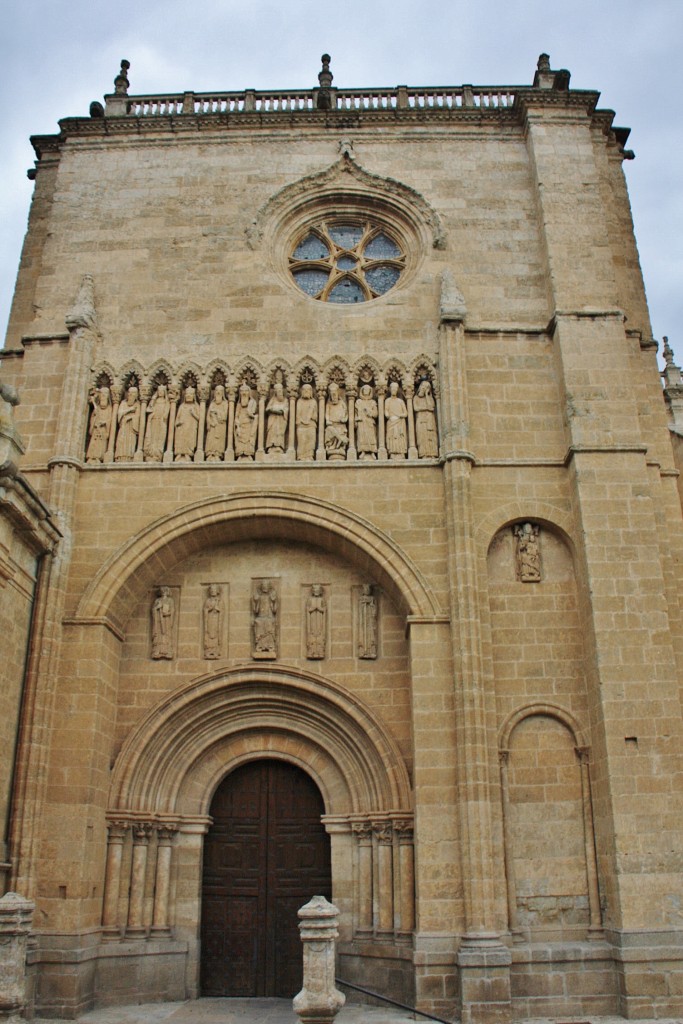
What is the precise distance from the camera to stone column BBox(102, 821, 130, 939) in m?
10.3

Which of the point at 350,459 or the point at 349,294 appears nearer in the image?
the point at 350,459

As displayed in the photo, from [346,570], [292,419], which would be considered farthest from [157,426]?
[346,570]

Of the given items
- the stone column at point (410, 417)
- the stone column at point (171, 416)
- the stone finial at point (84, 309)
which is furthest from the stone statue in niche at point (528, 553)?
the stone finial at point (84, 309)

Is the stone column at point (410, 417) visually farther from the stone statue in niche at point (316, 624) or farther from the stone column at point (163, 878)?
the stone column at point (163, 878)

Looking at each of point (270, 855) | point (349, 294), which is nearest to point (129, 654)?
point (270, 855)

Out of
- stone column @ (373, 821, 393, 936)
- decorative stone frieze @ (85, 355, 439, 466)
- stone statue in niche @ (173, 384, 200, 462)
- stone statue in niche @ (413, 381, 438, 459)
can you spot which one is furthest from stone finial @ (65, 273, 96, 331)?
stone column @ (373, 821, 393, 936)

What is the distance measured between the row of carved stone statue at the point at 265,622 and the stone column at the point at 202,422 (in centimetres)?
170

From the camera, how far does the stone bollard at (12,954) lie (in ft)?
24.8

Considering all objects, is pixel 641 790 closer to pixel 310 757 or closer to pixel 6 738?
pixel 310 757

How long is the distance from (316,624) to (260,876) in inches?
123

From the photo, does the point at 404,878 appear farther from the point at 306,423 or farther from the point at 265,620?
the point at 306,423

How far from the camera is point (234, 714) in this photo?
1144 cm

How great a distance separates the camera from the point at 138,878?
34.8 ft

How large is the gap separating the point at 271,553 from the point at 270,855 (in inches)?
147
